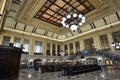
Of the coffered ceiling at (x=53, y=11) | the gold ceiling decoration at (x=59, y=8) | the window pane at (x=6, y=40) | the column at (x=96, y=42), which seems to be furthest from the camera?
the column at (x=96, y=42)

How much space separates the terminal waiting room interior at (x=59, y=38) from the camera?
779cm

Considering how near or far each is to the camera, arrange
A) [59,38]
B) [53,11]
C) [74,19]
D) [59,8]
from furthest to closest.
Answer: [59,38], [53,11], [59,8], [74,19]

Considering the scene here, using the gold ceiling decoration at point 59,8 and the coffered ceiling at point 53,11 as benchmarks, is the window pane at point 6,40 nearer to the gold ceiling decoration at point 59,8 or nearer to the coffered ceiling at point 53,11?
the coffered ceiling at point 53,11

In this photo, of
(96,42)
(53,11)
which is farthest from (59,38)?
(53,11)

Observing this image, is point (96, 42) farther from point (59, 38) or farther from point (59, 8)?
point (59, 8)

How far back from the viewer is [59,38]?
23125mm

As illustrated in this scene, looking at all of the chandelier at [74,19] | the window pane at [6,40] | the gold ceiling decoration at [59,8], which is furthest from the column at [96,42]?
the window pane at [6,40]

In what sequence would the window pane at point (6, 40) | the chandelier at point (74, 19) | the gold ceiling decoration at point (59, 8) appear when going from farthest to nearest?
1. the window pane at point (6, 40)
2. the gold ceiling decoration at point (59, 8)
3. the chandelier at point (74, 19)

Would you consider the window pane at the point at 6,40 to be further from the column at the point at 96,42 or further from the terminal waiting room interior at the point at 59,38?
the column at the point at 96,42

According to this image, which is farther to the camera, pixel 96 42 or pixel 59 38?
pixel 59 38

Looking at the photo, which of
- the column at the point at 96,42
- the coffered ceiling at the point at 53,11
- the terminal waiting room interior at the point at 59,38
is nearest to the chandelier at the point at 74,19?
the terminal waiting room interior at the point at 59,38

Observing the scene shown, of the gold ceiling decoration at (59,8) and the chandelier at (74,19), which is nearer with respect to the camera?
the chandelier at (74,19)

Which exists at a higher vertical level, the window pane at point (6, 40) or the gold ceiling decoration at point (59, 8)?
the gold ceiling decoration at point (59, 8)

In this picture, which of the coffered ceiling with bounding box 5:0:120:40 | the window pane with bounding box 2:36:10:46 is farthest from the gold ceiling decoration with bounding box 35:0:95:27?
the window pane with bounding box 2:36:10:46
